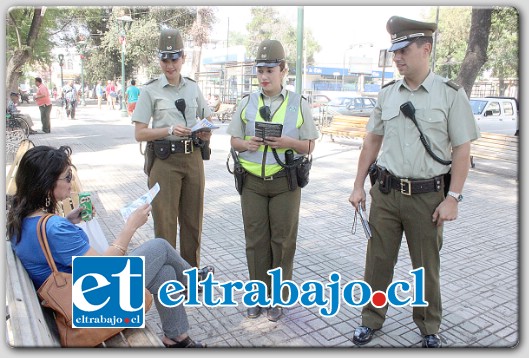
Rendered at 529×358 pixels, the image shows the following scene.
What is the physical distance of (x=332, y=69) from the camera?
46000 millimetres

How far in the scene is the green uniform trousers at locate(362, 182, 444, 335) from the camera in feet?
9.43

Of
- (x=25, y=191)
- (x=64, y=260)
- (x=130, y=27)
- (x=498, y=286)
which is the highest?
(x=130, y=27)

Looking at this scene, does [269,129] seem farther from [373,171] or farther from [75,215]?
[75,215]

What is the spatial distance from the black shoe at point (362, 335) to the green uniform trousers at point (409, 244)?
0.03 metres

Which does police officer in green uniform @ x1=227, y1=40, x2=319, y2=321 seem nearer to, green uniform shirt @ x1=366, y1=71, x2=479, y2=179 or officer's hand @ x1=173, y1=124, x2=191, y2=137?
officer's hand @ x1=173, y1=124, x2=191, y2=137

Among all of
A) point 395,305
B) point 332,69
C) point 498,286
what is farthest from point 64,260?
point 332,69

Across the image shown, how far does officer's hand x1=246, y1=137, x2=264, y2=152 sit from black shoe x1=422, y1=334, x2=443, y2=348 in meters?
1.67

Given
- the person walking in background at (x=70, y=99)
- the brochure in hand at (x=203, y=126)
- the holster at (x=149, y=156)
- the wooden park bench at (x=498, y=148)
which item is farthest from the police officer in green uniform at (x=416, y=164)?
the person walking in background at (x=70, y=99)

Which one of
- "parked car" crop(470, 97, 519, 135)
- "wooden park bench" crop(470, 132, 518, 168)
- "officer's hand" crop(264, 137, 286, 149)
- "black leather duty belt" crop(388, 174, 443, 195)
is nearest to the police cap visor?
"officer's hand" crop(264, 137, 286, 149)

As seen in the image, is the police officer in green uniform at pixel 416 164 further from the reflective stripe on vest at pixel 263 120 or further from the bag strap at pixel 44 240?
the bag strap at pixel 44 240

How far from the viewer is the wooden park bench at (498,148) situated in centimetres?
892

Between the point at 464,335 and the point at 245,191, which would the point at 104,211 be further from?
the point at 464,335

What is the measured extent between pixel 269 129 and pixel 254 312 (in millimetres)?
1347

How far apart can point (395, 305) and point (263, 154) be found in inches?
55.1
